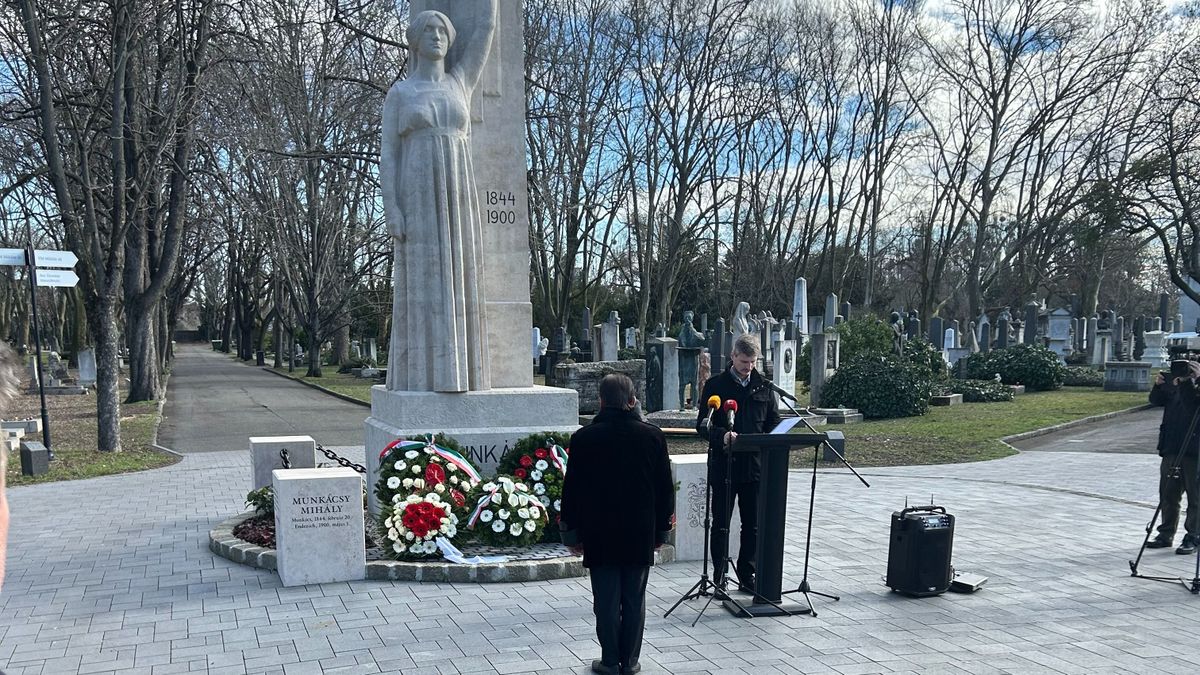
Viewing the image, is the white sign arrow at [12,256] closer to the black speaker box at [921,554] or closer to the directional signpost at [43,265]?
the directional signpost at [43,265]

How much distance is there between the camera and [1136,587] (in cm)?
707

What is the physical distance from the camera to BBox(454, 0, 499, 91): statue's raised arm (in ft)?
28.4

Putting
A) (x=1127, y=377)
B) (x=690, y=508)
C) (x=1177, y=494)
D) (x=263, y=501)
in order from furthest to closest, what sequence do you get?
(x=1127, y=377)
(x=263, y=501)
(x=1177, y=494)
(x=690, y=508)

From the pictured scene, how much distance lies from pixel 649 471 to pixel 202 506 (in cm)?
728

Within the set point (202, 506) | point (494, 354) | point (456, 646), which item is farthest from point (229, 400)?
point (456, 646)

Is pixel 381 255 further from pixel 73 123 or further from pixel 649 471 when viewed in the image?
pixel 649 471

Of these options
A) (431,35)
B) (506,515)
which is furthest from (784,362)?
(506,515)

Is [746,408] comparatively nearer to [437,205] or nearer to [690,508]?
[690,508]


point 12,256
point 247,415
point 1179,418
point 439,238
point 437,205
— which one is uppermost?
point 437,205

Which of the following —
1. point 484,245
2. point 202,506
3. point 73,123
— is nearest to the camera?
point 484,245

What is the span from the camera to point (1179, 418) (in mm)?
8109

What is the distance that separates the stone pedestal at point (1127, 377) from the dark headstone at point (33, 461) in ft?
91.2

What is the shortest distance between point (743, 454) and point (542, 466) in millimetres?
2084

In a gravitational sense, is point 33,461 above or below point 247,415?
above
